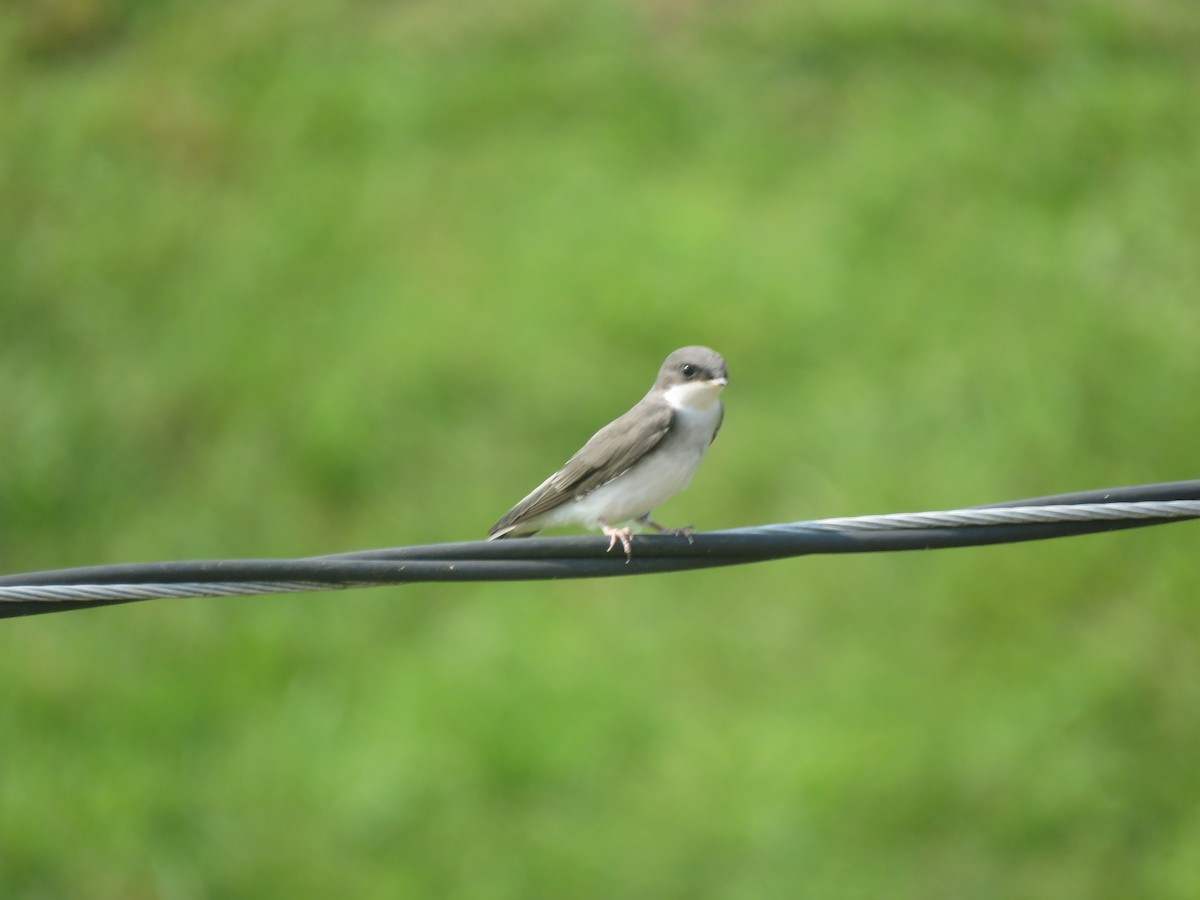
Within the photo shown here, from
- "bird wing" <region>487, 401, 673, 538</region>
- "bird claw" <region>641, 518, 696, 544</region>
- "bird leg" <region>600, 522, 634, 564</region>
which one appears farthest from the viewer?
"bird wing" <region>487, 401, 673, 538</region>

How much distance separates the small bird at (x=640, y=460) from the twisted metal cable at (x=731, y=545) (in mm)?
1157

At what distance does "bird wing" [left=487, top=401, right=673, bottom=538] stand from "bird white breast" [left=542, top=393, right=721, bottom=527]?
3 centimetres

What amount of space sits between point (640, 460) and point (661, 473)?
0.08 metres

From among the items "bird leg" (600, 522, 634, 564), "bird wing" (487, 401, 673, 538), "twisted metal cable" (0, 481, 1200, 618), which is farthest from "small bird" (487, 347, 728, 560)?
"twisted metal cable" (0, 481, 1200, 618)

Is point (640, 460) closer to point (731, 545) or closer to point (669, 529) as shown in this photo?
point (669, 529)

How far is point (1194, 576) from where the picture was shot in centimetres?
1066

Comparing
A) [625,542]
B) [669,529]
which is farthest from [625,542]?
[669,529]

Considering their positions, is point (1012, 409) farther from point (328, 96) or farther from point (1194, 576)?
point (328, 96)

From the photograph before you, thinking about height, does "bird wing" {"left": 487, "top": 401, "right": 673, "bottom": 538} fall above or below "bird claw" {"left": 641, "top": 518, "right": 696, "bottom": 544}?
above

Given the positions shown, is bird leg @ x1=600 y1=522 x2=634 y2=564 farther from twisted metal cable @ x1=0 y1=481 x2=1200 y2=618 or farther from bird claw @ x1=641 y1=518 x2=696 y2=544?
bird claw @ x1=641 y1=518 x2=696 y2=544

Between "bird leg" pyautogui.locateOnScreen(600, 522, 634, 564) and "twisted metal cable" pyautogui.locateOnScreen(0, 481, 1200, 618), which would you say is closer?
"twisted metal cable" pyautogui.locateOnScreen(0, 481, 1200, 618)

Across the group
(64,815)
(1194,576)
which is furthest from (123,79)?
(1194,576)

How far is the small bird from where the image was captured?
4645 mm

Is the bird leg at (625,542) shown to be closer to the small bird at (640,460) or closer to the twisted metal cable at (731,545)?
the twisted metal cable at (731,545)
